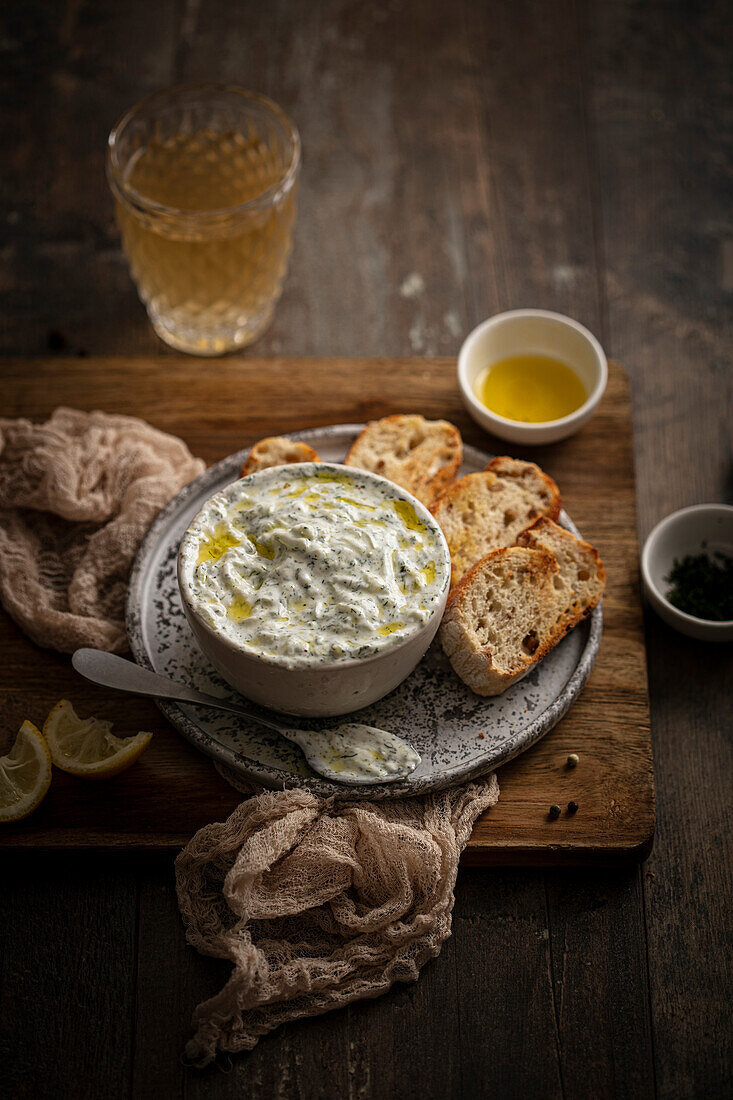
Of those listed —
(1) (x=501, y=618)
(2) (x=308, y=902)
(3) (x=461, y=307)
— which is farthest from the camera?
(3) (x=461, y=307)

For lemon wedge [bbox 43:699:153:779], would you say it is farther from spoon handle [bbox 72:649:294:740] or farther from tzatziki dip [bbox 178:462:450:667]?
tzatziki dip [bbox 178:462:450:667]

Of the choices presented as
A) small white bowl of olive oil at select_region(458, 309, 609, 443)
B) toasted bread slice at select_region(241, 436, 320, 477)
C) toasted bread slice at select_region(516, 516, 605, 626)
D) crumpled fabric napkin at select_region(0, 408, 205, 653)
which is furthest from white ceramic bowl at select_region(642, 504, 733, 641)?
crumpled fabric napkin at select_region(0, 408, 205, 653)

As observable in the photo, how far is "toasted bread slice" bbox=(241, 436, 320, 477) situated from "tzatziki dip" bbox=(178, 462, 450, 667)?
258 mm

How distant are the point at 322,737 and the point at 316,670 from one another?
0.28 meters

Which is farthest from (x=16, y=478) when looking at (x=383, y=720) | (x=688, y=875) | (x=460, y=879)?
(x=688, y=875)

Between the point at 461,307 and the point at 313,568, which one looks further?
the point at 461,307

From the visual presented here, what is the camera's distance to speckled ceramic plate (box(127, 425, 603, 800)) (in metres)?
2.09

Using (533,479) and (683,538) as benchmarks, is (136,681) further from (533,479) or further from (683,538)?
(683,538)

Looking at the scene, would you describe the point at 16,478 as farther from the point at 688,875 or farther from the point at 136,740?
the point at 688,875

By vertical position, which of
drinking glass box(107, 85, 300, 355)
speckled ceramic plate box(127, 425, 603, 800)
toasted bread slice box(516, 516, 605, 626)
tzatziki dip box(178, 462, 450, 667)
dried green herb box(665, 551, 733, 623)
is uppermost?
drinking glass box(107, 85, 300, 355)

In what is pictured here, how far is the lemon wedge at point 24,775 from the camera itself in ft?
6.82

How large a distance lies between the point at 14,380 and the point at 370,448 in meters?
1.09

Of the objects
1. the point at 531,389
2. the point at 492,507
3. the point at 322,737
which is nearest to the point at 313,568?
the point at 322,737

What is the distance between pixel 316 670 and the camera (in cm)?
188
